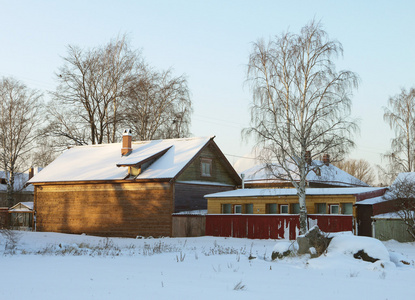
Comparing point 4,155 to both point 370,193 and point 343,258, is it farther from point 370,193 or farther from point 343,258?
point 343,258

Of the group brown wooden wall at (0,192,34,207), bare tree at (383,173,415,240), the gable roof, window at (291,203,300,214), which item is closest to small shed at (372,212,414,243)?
bare tree at (383,173,415,240)

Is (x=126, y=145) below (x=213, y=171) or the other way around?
the other way around

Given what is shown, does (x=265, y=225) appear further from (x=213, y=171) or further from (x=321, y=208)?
(x=213, y=171)

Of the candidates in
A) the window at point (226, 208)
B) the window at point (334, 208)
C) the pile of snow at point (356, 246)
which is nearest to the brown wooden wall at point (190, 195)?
the window at point (226, 208)

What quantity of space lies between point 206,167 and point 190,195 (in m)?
3.07

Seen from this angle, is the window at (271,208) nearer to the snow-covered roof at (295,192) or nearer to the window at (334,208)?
the snow-covered roof at (295,192)

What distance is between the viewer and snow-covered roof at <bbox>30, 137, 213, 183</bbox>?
A: 123 ft

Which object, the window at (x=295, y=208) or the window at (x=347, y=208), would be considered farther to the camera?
the window at (x=295, y=208)

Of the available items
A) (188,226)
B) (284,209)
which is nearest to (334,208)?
(284,209)

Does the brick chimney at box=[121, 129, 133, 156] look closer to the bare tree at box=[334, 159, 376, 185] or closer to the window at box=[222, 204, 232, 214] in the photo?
the window at box=[222, 204, 232, 214]

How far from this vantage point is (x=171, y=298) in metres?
9.77

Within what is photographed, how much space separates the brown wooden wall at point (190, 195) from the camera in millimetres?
36812

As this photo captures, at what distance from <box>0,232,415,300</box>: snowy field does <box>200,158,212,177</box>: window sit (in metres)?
20.9

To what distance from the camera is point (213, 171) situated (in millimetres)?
41031
